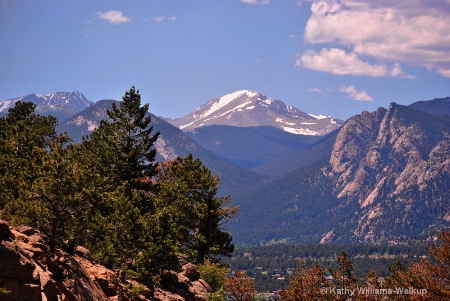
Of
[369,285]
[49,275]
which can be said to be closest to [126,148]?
[369,285]

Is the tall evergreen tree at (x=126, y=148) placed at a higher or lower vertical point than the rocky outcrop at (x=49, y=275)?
Result: higher

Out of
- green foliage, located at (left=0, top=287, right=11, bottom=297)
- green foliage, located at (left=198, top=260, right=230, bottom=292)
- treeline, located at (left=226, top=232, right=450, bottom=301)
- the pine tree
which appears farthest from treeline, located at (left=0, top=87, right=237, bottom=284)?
green foliage, located at (left=0, top=287, right=11, bottom=297)

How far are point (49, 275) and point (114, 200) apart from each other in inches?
839

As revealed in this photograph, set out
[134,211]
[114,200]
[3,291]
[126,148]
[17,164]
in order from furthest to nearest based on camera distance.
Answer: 1. [126,148]
2. [114,200]
3. [134,211]
4. [17,164]
5. [3,291]

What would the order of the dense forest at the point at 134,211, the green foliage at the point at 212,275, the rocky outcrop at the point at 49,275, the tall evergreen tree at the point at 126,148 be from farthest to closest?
the tall evergreen tree at the point at 126,148 → the green foliage at the point at 212,275 → the dense forest at the point at 134,211 → the rocky outcrop at the point at 49,275

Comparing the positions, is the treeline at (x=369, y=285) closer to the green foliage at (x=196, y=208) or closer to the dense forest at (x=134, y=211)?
the dense forest at (x=134, y=211)

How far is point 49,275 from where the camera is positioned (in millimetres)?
32938

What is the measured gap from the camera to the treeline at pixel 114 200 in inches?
1654

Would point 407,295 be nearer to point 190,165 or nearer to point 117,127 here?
point 190,165

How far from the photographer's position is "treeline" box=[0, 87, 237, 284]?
138 ft

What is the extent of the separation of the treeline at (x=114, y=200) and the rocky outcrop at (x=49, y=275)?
2.59 m

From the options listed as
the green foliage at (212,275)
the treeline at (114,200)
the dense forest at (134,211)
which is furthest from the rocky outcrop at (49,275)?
the green foliage at (212,275)

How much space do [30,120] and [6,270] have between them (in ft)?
224

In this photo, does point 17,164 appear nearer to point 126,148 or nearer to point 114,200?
point 114,200
